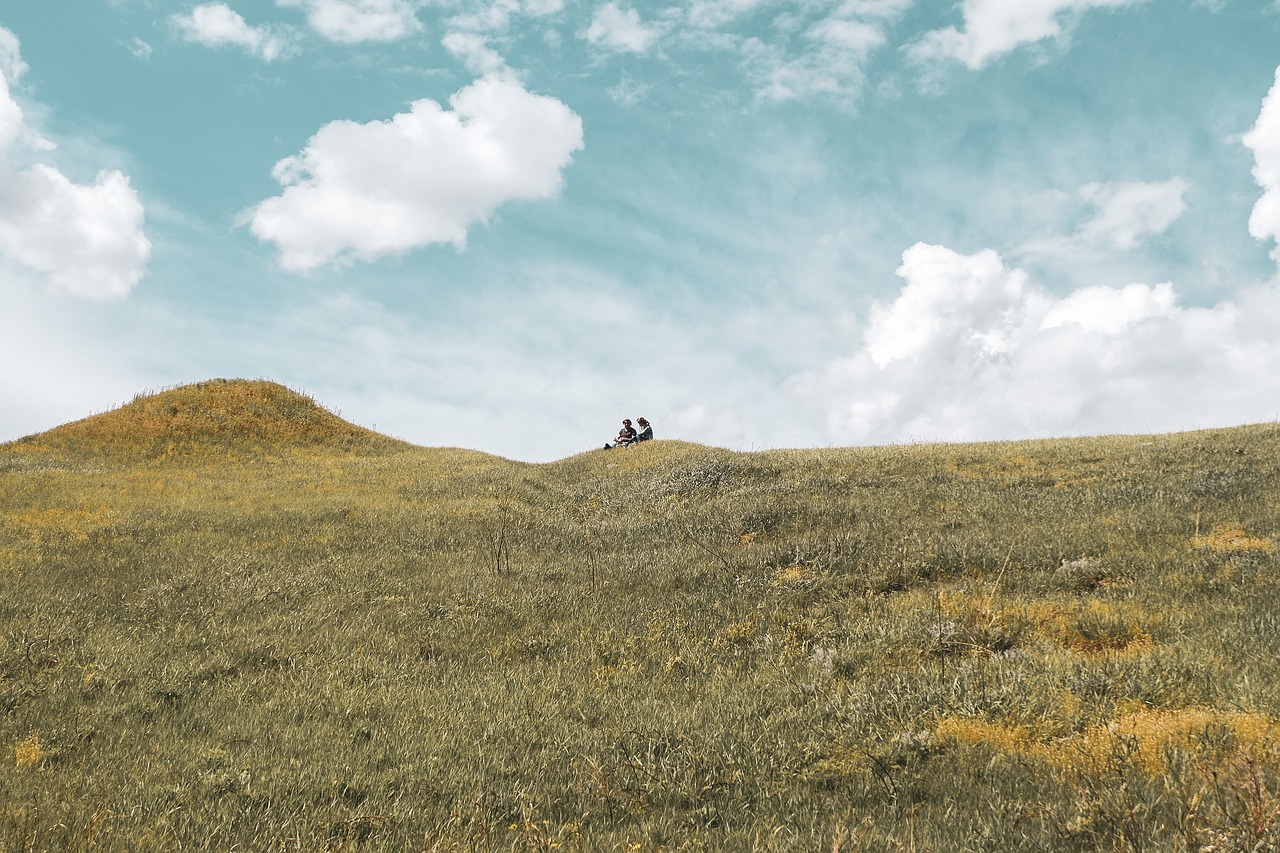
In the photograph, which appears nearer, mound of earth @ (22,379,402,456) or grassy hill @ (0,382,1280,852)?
grassy hill @ (0,382,1280,852)

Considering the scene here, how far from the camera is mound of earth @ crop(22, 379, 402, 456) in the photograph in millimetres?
38906

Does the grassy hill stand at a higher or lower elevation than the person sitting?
lower

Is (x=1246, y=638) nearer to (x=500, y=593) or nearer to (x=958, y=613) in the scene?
(x=958, y=613)

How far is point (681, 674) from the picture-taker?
9516 mm

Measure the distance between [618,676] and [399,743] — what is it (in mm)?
2826

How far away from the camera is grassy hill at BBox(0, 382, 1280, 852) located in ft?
18.5

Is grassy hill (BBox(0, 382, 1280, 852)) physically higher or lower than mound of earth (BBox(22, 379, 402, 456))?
lower

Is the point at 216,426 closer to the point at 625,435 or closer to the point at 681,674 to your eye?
the point at 625,435

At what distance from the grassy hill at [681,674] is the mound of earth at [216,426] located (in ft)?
66.1

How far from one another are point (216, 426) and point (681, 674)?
40730mm

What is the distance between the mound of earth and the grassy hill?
20.2 meters

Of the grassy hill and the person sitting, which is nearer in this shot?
the grassy hill

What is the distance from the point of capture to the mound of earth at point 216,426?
38906mm


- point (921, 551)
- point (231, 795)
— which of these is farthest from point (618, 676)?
point (921, 551)
